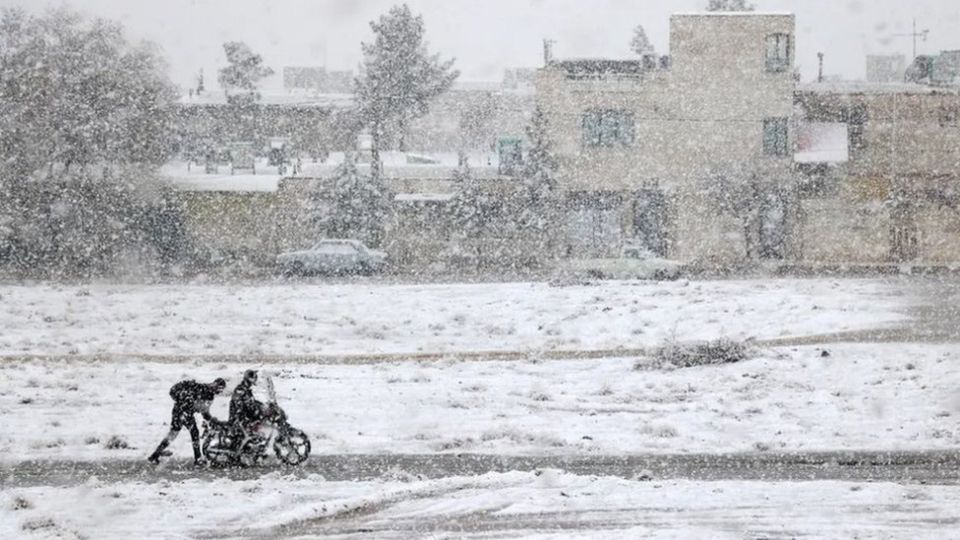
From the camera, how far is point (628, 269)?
4141cm

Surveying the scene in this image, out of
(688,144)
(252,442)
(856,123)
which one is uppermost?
(856,123)

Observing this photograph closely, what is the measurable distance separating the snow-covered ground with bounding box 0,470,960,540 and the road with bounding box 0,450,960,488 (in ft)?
1.56

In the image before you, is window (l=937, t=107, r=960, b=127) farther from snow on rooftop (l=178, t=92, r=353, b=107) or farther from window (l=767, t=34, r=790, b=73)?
snow on rooftop (l=178, t=92, r=353, b=107)

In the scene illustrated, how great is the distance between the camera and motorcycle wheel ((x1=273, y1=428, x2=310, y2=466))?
48.9ft

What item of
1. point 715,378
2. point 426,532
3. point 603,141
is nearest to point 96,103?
point 603,141

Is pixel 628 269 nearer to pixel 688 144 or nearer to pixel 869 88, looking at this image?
pixel 688 144

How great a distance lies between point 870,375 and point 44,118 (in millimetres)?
36580

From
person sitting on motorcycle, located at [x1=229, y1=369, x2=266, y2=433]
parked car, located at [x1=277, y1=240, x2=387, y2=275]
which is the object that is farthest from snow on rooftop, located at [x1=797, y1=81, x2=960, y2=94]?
person sitting on motorcycle, located at [x1=229, y1=369, x2=266, y2=433]

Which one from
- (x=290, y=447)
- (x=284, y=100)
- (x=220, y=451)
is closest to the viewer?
(x=220, y=451)

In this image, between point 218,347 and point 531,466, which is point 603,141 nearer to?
point 218,347

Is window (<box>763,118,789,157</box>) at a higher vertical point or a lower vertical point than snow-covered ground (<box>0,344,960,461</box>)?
higher

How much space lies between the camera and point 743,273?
4194 centimetres

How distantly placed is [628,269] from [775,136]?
40.8 feet

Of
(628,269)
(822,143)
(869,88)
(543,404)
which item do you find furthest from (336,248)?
(543,404)
